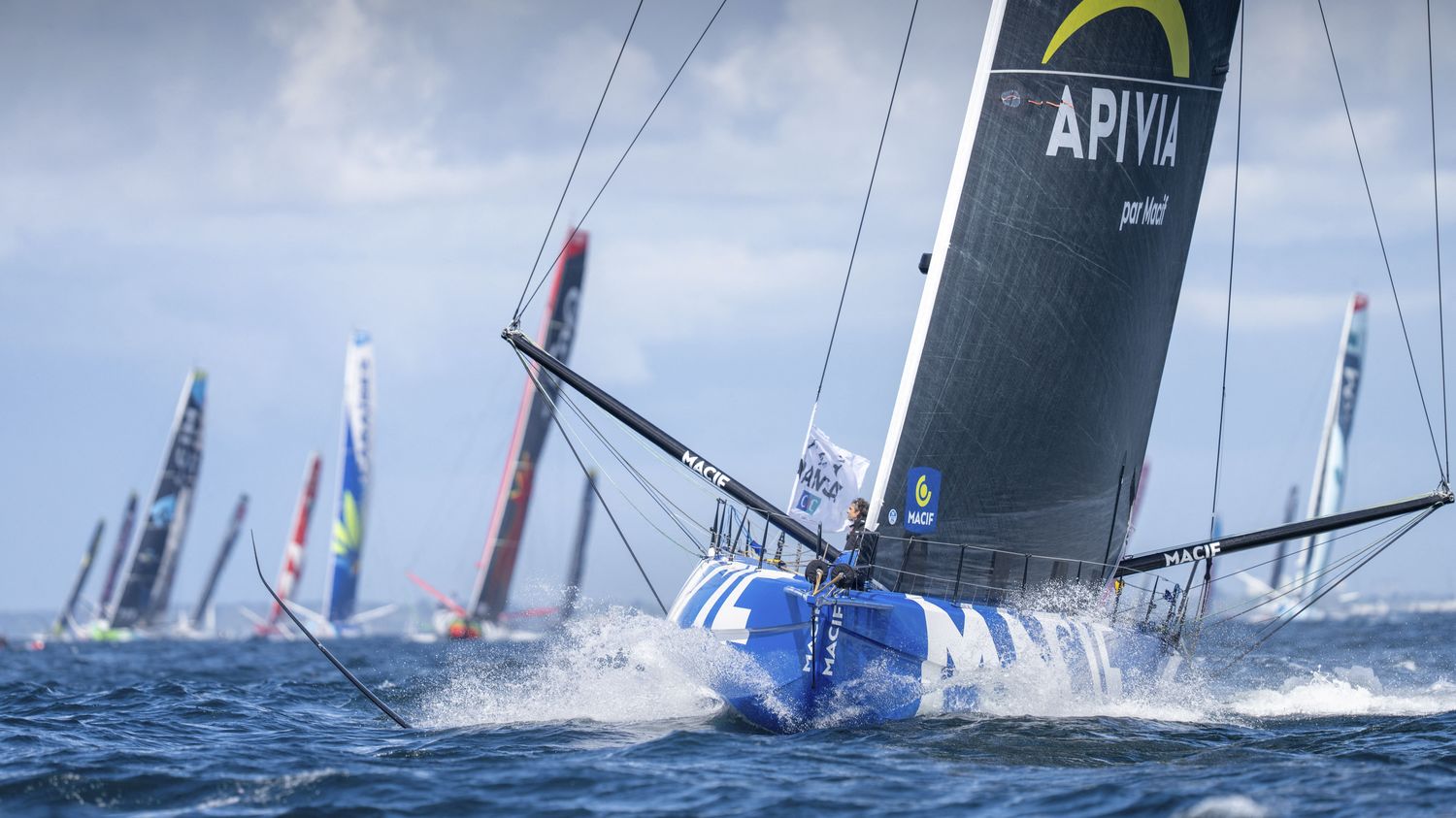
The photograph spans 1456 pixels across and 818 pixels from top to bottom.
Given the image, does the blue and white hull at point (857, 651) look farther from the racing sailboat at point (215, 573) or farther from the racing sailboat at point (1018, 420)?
the racing sailboat at point (215, 573)

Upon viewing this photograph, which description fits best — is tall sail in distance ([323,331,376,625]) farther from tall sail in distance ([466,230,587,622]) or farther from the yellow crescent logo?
the yellow crescent logo

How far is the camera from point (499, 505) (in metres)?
37.7

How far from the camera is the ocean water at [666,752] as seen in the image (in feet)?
22.5

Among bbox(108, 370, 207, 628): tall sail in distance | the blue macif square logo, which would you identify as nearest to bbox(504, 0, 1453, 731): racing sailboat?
the blue macif square logo

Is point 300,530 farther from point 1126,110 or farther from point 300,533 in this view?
point 1126,110

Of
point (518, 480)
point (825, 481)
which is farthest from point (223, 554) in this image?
point (825, 481)

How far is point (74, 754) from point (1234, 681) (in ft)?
40.0

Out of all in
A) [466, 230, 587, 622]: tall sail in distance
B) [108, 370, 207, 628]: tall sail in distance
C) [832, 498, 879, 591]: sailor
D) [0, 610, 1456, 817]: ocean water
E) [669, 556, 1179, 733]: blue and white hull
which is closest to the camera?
[0, 610, 1456, 817]: ocean water

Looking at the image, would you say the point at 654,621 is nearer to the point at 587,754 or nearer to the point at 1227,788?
the point at 587,754

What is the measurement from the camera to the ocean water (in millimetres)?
6859

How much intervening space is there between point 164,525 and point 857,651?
1699 inches

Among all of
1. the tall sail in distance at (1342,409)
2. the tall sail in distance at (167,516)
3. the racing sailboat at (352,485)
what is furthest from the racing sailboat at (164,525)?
the tall sail in distance at (1342,409)

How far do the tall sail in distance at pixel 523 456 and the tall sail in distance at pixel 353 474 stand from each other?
5.64m

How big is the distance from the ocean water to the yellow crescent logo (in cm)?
475
